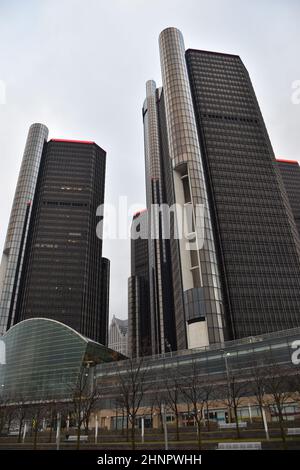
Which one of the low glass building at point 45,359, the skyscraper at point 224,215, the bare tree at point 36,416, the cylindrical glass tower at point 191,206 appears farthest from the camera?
the skyscraper at point 224,215

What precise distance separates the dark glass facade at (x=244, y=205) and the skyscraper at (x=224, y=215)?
37cm

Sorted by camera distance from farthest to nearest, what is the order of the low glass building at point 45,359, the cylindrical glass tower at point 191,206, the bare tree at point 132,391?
the low glass building at point 45,359 → the cylindrical glass tower at point 191,206 → the bare tree at point 132,391

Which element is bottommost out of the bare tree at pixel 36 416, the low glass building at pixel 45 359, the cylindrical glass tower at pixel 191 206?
the bare tree at pixel 36 416

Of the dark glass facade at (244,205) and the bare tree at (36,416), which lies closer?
the bare tree at (36,416)

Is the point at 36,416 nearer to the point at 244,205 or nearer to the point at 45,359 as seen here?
the point at 45,359

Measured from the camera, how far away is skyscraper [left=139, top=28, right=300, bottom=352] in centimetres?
11481

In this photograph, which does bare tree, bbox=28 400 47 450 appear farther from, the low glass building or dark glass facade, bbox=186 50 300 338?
dark glass facade, bbox=186 50 300 338

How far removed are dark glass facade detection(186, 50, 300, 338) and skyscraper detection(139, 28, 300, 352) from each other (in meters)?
0.37

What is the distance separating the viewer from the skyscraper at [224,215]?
115 m

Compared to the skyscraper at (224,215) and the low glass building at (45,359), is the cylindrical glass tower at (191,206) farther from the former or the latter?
the low glass building at (45,359)

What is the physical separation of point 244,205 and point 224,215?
10949 mm

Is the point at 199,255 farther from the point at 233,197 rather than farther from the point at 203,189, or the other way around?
the point at 233,197

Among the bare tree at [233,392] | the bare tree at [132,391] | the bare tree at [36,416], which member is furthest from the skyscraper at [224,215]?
the bare tree at [36,416]
